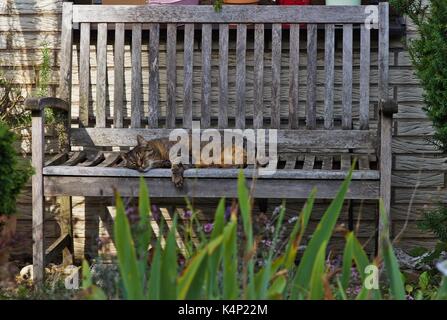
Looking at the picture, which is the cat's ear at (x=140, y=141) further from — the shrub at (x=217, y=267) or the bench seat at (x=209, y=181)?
the shrub at (x=217, y=267)

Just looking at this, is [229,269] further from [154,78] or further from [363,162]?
[154,78]

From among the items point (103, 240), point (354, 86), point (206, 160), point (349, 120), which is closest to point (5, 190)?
point (103, 240)

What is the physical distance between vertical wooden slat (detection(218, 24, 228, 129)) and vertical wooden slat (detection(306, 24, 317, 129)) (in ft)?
1.31

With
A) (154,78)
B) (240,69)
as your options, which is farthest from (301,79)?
(154,78)

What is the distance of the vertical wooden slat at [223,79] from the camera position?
4125 mm

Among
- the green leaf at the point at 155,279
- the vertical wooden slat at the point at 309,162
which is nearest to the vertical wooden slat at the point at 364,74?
the vertical wooden slat at the point at 309,162

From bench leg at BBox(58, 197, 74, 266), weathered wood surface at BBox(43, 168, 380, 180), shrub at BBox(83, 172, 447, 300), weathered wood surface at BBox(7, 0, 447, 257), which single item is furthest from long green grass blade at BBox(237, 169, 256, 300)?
bench leg at BBox(58, 197, 74, 266)

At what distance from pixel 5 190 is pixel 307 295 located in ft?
4.25

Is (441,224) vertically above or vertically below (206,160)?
below

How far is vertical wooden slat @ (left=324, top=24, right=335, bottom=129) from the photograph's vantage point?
4.09 metres

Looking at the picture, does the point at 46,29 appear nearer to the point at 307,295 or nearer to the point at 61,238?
the point at 61,238

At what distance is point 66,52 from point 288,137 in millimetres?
1174

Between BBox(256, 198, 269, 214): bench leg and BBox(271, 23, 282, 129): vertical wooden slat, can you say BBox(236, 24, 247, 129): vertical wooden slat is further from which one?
BBox(256, 198, 269, 214): bench leg

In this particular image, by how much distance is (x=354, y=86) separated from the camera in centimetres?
445
